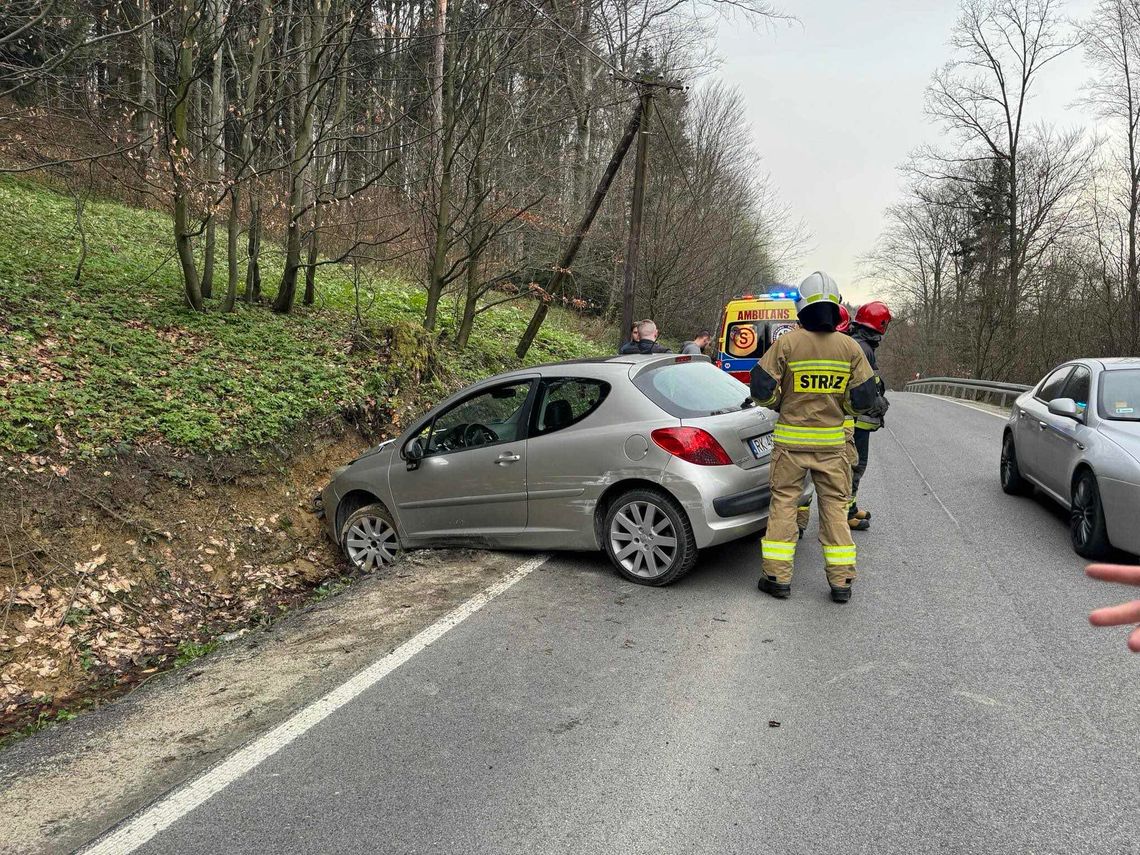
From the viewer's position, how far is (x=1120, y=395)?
606cm

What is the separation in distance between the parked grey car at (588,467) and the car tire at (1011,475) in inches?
133

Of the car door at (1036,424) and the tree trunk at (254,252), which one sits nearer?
the car door at (1036,424)

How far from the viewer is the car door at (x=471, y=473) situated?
569cm

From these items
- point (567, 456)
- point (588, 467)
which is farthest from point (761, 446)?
point (567, 456)

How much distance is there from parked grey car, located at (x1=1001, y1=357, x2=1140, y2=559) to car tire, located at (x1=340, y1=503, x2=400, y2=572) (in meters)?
5.30

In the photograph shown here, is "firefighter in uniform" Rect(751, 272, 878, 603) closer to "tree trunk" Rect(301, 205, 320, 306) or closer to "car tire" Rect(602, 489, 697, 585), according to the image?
"car tire" Rect(602, 489, 697, 585)

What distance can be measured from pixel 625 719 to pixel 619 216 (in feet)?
69.5

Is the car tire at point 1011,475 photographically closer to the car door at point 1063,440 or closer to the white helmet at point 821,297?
the car door at point 1063,440

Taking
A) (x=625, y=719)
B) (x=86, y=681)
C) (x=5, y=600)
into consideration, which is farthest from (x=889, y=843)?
(x=5, y=600)

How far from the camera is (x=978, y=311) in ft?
121

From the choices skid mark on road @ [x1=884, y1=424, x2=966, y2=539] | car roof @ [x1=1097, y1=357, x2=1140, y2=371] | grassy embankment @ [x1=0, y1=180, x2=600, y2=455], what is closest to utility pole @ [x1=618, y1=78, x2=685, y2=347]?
grassy embankment @ [x1=0, y1=180, x2=600, y2=455]

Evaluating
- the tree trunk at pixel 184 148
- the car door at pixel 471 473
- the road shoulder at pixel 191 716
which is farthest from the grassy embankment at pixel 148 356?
the road shoulder at pixel 191 716

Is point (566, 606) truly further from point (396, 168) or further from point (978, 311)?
point (978, 311)

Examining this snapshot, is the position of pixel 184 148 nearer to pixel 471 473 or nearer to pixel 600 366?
pixel 471 473
